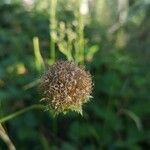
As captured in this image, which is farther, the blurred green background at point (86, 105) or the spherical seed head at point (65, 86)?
the blurred green background at point (86, 105)

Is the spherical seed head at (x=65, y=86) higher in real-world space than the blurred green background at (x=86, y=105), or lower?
higher

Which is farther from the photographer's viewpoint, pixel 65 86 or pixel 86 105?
pixel 86 105

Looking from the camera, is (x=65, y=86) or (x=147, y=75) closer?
(x=65, y=86)

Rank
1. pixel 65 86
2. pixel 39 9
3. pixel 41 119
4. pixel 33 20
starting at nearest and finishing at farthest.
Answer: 1. pixel 65 86
2. pixel 41 119
3. pixel 33 20
4. pixel 39 9

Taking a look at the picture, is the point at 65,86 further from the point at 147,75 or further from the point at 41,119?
the point at 147,75

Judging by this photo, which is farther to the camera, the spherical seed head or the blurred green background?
the blurred green background

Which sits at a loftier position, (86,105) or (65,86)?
(65,86)

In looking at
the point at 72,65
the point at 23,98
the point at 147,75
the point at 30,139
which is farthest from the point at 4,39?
the point at 72,65

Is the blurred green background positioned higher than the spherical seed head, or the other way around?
the spherical seed head
